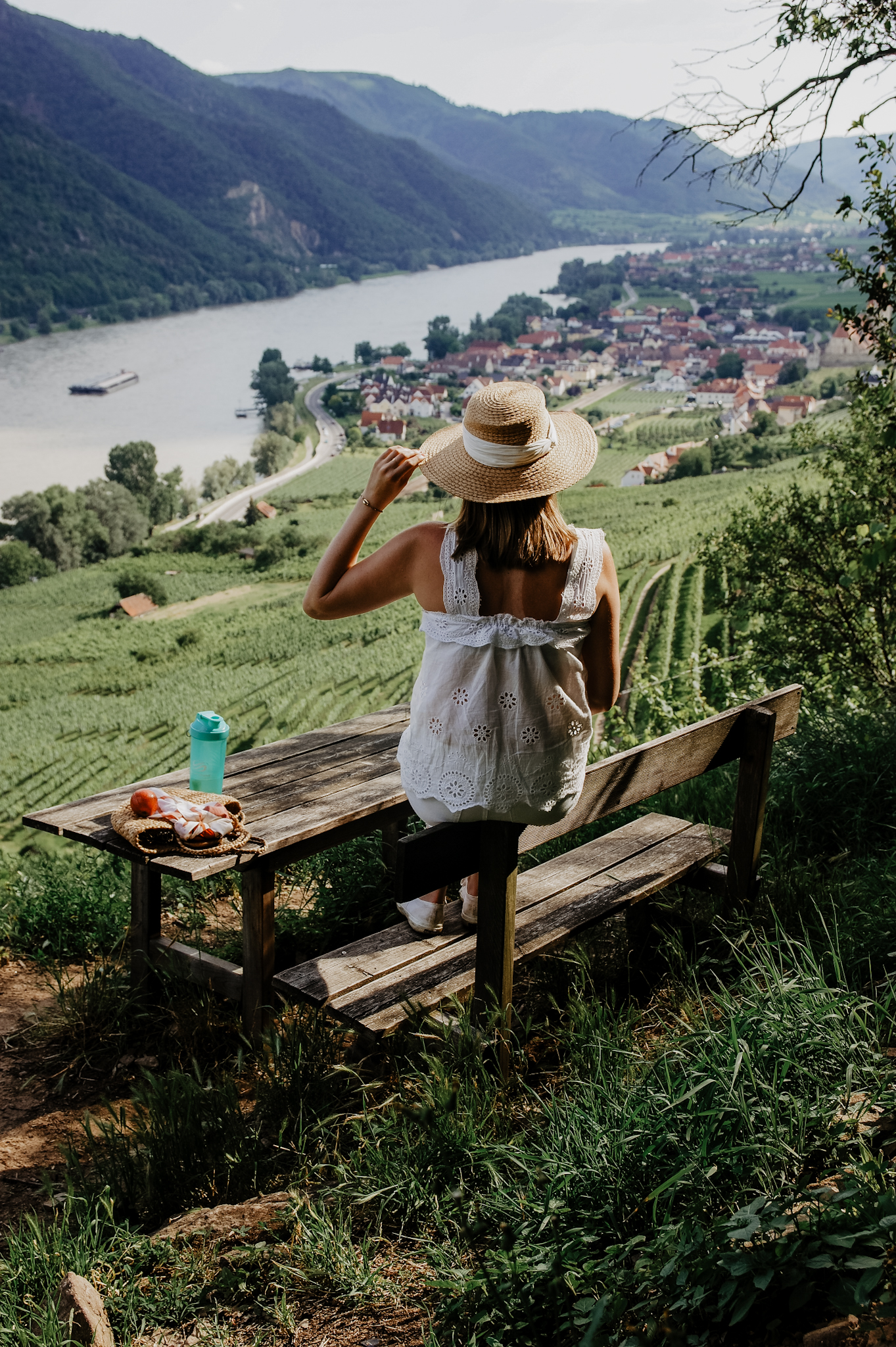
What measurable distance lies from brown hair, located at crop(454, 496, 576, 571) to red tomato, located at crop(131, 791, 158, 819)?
34.5 inches

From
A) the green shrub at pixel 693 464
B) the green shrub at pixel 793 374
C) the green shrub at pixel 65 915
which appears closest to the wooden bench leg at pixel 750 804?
the green shrub at pixel 65 915

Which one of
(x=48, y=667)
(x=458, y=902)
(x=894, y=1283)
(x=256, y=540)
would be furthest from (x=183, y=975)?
(x=256, y=540)

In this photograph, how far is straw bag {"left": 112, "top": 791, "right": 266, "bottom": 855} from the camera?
198cm

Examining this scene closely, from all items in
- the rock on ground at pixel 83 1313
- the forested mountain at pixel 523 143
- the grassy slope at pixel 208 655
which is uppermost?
the forested mountain at pixel 523 143

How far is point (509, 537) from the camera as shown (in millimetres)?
1602

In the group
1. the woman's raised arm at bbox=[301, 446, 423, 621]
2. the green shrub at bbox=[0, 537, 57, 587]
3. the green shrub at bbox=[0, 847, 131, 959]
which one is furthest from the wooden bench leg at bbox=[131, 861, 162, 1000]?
the green shrub at bbox=[0, 537, 57, 587]

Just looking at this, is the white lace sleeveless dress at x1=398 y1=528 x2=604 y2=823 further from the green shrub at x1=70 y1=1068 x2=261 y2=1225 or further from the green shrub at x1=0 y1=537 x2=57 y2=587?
the green shrub at x1=0 y1=537 x2=57 y2=587

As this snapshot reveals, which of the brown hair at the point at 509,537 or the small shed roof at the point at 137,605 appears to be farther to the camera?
the small shed roof at the point at 137,605

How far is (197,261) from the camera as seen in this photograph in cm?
10262

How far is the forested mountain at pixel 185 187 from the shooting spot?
92.9 m

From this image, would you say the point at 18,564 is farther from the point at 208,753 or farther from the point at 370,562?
the point at 370,562

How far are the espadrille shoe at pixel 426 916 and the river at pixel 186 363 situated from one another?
234ft

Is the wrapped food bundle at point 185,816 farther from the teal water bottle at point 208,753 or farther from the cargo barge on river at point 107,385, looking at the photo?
the cargo barge on river at point 107,385

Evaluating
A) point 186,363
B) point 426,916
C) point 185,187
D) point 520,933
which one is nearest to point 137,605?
point 426,916
